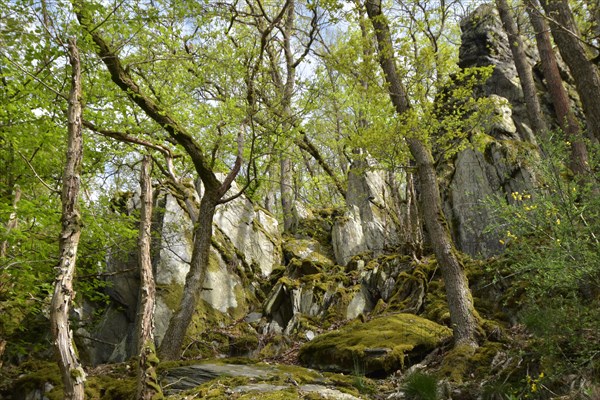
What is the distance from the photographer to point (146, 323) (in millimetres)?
5332

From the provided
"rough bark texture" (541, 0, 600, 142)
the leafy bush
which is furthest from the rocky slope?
"rough bark texture" (541, 0, 600, 142)

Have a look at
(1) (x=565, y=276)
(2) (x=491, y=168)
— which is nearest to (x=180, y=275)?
(2) (x=491, y=168)

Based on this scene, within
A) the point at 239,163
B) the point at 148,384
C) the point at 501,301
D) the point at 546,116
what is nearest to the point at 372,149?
the point at 239,163

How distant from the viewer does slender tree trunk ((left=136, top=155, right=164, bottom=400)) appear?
192 inches

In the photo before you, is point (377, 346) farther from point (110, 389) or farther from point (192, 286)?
point (110, 389)

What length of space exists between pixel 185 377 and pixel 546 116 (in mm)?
13329

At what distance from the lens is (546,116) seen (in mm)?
13516

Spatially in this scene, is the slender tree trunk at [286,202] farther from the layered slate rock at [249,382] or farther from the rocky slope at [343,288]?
the layered slate rock at [249,382]

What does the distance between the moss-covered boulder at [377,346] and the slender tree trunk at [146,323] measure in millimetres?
2837

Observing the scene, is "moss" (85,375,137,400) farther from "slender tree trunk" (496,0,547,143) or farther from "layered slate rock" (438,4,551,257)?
"slender tree trunk" (496,0,547,143)

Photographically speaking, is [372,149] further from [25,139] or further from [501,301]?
[25,139]

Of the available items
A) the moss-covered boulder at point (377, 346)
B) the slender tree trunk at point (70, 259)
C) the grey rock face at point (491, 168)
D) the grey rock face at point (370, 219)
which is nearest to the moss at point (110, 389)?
the slender tree trunk at point (70, 259)

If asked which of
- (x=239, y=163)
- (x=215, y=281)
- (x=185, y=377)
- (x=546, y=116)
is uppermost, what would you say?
(x=546, y=116)

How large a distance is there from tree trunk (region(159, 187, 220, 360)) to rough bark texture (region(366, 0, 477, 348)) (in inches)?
167
